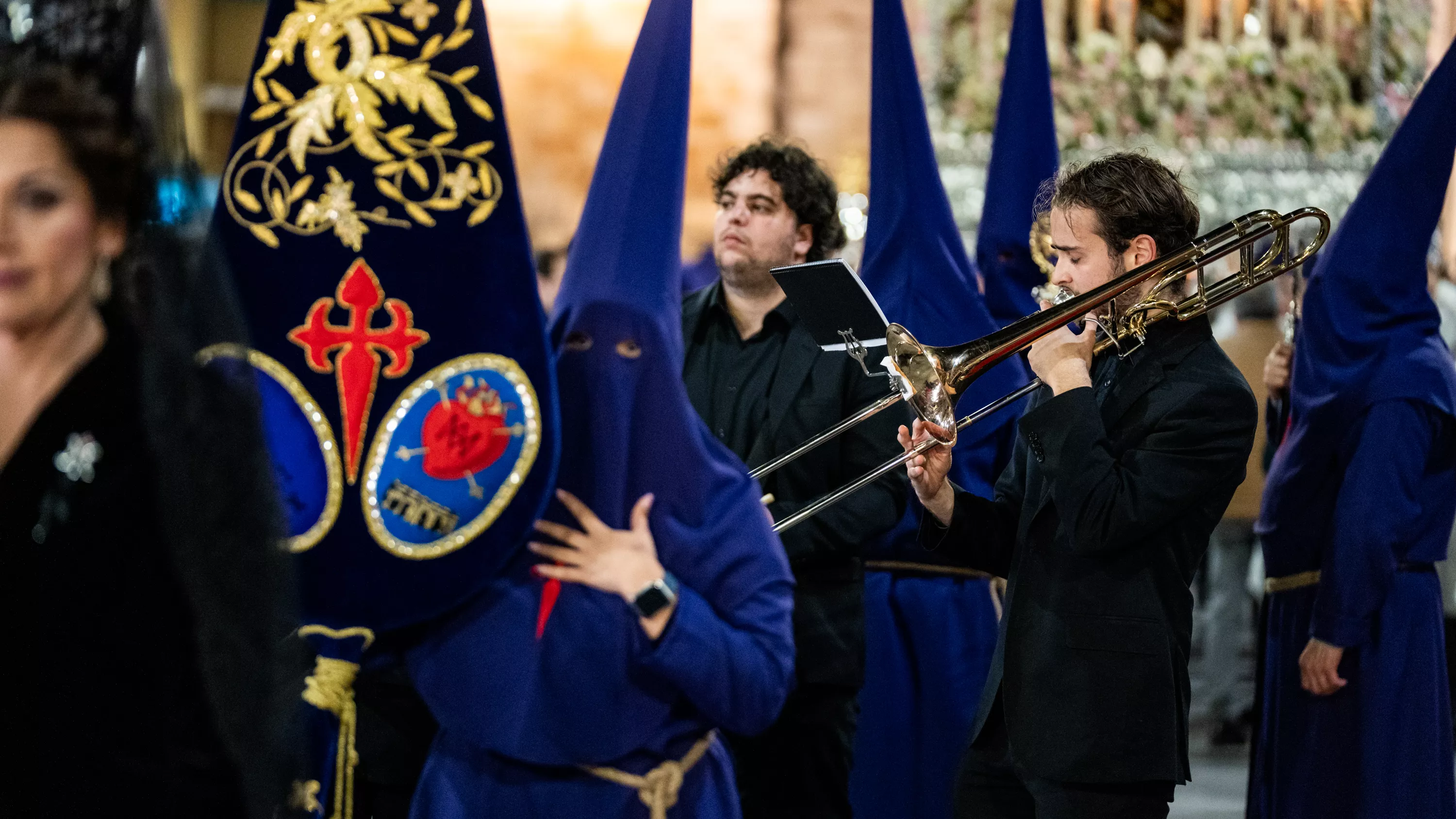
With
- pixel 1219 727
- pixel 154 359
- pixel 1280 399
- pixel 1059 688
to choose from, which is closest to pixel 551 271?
pixel 1280 399

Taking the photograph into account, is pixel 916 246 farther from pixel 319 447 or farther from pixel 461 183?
pixel 319 447

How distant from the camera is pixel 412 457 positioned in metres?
2.20

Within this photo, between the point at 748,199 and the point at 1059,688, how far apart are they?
1.69 m

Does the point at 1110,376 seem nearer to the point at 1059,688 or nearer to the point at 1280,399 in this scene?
the point at 1059,688

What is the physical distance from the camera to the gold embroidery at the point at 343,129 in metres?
2.19

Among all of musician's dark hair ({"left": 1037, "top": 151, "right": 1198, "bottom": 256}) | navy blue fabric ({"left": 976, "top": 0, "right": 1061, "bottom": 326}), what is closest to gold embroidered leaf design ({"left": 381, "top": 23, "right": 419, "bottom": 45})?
musician's dark hair ({"left": 1037, "top": 151, "right": 1198, "bottom": 256})

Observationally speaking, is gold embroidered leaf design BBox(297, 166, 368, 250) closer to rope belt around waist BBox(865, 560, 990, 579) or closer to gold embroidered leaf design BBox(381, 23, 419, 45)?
gold embroidered leaf design BBox(381, 23, 419, 45)

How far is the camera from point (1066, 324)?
2.81m

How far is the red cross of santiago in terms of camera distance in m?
2.18

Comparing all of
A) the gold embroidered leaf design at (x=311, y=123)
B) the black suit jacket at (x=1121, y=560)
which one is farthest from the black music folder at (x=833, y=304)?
the gold embroidered leaf design at (x=311, y=123)

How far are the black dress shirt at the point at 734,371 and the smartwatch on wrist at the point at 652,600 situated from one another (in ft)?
4.78

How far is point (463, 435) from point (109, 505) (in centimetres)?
95

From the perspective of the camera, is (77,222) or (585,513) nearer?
(77,222)

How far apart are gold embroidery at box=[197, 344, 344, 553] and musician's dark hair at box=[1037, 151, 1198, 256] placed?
1433 millimetres
